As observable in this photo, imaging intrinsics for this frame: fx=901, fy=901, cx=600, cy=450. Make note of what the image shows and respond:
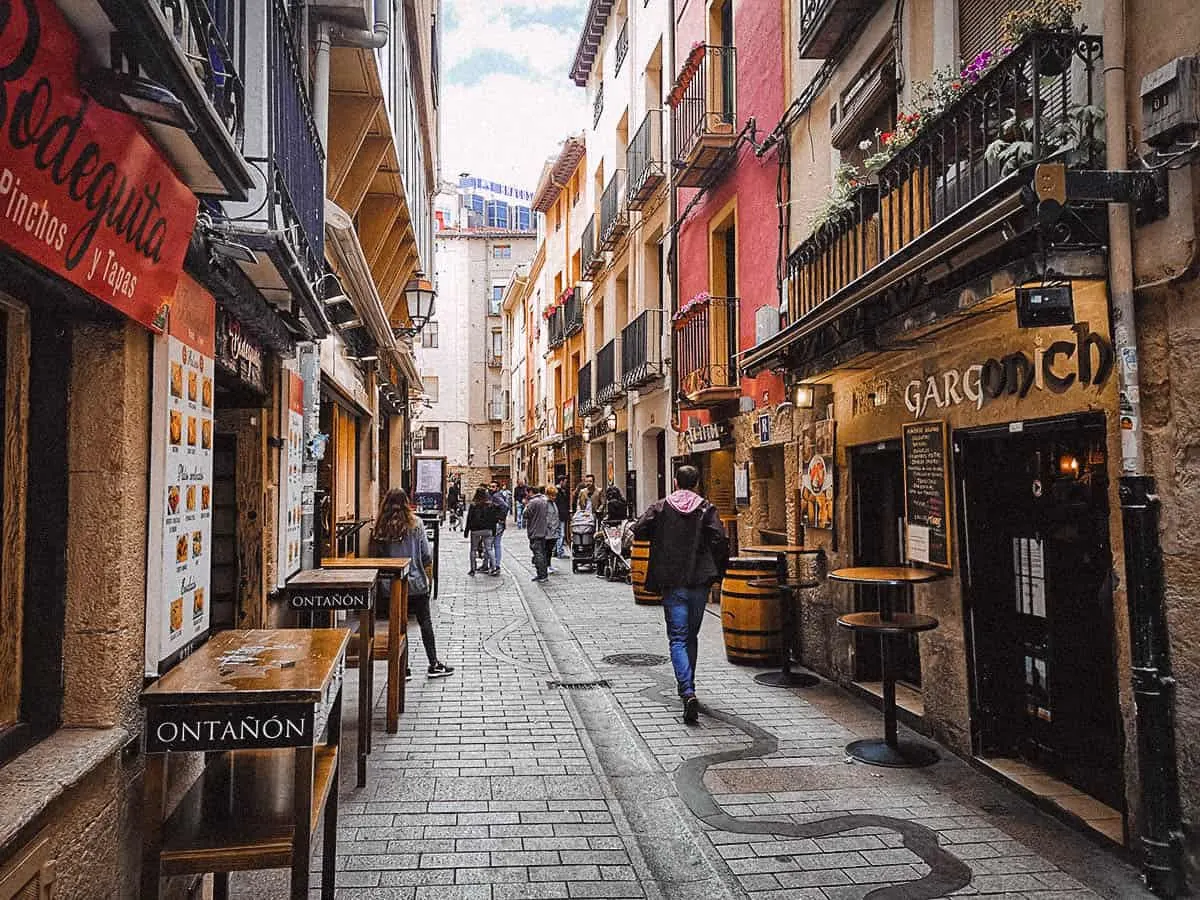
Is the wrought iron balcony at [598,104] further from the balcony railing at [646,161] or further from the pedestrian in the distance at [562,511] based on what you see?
the pedestrian in the distance at [562,511]

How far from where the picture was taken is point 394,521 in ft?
25.9

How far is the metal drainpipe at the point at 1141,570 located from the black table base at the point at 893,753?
68.4 inches

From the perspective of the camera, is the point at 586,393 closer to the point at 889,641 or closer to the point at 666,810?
the point at 889,641

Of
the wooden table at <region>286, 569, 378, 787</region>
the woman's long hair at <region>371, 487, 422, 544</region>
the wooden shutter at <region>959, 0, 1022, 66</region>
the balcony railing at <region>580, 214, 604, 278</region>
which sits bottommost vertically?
the wooden table at <region>286, 569, 378, 787</region>

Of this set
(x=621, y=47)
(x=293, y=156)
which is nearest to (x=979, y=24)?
(x=293, y=156)

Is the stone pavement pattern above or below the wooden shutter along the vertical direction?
below

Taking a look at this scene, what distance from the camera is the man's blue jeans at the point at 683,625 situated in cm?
700

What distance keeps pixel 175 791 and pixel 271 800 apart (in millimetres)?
493

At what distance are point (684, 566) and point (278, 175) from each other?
13.2ft

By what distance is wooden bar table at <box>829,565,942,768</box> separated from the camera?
5.75 m

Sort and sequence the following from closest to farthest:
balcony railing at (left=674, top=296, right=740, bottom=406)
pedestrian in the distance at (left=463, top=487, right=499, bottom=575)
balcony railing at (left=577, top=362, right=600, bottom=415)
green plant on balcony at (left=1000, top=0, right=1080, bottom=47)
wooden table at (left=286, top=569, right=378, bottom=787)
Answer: green plant on balcony at (left=1000, top=0, right=1080, bottom=47) → wooden table at (left=286, top=569, right=378, bottom=787) → balcony railing at (left=674, top=296, right=740, bottom=406) → pedestrian in the distance at (left=463, top=487, right=499, bottom=575) → balcony railing at (left=577, top=362, right=600, bottom=415)

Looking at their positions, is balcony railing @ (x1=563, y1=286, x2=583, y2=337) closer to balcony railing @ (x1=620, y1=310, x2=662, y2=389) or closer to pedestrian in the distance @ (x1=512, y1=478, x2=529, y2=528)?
balcony railing @ (x1=620, y1=310, x2=662, y2=389)

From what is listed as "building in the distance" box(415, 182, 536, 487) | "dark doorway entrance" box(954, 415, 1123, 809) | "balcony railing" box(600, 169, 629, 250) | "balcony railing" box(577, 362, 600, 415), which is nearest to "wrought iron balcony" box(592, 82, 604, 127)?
"balcony railing" box(600, 169, 629, 250)

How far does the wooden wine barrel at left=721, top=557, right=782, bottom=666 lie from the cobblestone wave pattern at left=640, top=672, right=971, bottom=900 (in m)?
2.27
